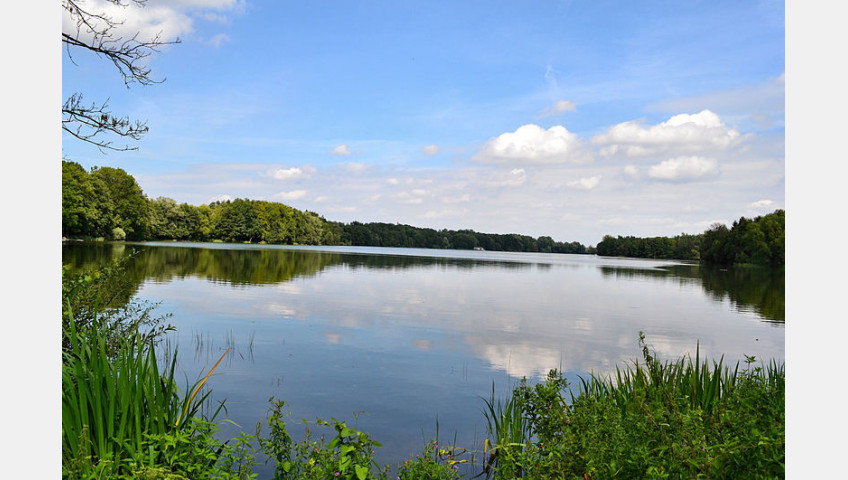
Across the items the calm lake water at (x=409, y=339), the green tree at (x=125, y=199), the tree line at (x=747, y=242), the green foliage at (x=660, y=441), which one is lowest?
the calm lake water at (x=409, y=339)

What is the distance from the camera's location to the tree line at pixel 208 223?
71.9 metres

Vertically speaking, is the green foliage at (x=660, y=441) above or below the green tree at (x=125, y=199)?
below

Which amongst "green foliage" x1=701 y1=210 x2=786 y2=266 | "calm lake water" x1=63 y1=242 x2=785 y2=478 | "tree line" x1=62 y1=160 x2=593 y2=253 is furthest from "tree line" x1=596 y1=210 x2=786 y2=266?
"tree line" x1=62 y1=160 x2=593 y2=253

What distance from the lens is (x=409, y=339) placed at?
16062 millimetres

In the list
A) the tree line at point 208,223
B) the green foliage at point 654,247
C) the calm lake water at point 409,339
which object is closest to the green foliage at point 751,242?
the green foliage at point 654,247

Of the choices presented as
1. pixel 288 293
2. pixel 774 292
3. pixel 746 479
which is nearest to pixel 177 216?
pixel 288 293

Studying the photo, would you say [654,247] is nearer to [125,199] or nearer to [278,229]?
[278,229]

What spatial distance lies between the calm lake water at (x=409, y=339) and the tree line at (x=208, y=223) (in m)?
23.5

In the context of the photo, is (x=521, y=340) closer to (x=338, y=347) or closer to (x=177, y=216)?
(x=338, y=347)

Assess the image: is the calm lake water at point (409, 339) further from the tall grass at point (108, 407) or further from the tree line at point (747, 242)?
the tree line at point (747, 242)

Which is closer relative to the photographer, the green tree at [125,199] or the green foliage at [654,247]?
the green tree at [125,199]

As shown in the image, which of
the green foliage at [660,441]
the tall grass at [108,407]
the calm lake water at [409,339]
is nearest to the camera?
the green foliage at [660,441]

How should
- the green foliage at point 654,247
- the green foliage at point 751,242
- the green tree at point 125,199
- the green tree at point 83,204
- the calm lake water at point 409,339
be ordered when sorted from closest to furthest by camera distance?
the calm lake water at point 409,339 < the green tree at point 83,204 < the green foliage at point 751,242 < the green tree at point 125,199 < the green foliage at point 654,247

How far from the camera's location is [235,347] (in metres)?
13.6
